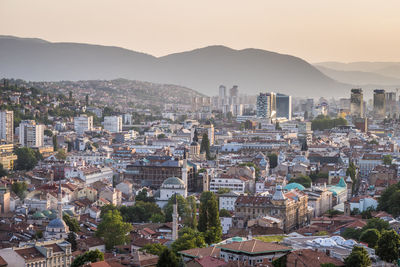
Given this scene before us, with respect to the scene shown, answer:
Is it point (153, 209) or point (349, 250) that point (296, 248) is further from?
point (153, 209)

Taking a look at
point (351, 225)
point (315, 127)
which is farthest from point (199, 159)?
point (315, 127)

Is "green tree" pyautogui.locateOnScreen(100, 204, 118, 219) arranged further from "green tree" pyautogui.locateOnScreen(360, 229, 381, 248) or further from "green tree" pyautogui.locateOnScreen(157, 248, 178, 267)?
"green tree" pyautogui.locateOnScreen(157, 248, 178, 267)

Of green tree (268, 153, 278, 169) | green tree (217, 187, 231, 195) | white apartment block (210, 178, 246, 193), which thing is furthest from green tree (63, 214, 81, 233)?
green tree (268, 153, 278, 169)

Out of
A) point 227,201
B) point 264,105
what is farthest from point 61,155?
point 264,105

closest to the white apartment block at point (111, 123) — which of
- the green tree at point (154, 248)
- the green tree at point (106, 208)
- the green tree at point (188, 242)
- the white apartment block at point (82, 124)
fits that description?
the white apartment block at point (82, 124)

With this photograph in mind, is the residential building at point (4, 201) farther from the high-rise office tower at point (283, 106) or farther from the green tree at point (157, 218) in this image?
the high-rise office tower at point (283, 106)

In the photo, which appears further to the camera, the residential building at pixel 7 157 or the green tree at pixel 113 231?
the residential building at pixel 7 157
